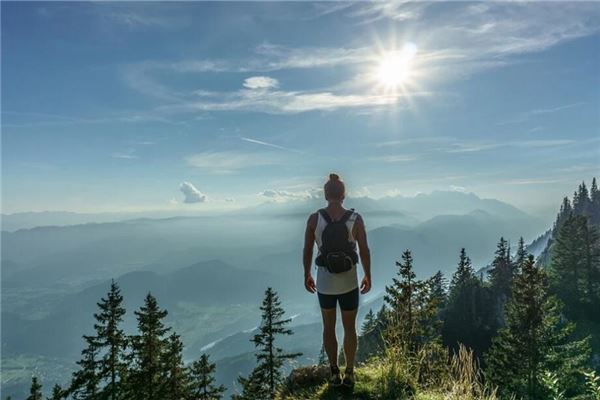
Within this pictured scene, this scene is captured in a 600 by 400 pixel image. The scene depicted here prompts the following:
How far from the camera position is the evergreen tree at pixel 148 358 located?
2384 cm

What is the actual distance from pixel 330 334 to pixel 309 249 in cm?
175

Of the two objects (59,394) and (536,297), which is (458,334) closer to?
(536,297)

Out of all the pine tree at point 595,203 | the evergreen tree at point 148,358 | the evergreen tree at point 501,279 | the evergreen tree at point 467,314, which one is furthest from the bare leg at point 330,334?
the pine tree at point 595,203

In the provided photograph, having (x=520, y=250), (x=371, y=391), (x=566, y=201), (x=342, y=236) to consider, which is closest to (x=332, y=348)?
(x=371, y=391)

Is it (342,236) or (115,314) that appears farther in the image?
(115,314)

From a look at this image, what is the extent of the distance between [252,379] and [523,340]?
62.6 feet

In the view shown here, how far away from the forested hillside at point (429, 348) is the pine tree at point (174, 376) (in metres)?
0.08

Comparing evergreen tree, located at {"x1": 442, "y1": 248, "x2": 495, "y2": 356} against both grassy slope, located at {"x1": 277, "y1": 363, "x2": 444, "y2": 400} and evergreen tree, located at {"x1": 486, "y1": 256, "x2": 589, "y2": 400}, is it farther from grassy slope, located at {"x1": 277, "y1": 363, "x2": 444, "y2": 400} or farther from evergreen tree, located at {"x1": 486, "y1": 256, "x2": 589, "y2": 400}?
grassy slope, located at {"x1": 277, "y1": 363, "x2": 444, "y2": 400}

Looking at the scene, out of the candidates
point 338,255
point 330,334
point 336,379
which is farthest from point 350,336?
point 338,255

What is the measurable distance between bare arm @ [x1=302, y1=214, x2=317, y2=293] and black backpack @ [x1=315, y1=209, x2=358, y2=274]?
221mm

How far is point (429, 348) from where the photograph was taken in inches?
368

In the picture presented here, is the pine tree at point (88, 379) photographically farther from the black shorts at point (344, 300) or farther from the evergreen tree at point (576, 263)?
the evergreen tree at point (576, 263)

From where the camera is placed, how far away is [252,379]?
88.5ft

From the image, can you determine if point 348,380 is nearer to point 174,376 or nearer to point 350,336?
point 350,336
